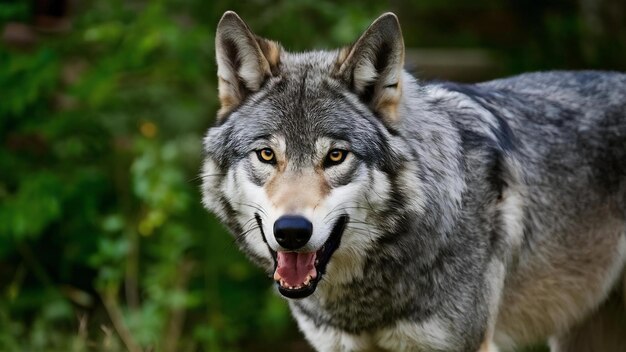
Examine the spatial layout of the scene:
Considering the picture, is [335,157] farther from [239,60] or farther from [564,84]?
[564,84]

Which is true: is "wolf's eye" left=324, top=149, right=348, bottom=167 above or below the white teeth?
above

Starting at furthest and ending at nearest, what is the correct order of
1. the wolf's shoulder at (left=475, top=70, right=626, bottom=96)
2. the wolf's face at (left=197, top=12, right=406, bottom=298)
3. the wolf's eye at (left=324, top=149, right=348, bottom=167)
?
the wolf's shoulder at (left=475, top=70, right=626, bottom=96) → the wolf's eye at (left=324, top=149, right=348, bottom=167) → the wolf's face at (left=197, top=12, right=406, bottom=298)

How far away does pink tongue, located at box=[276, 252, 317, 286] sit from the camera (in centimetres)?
403

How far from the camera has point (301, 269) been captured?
4035 mm

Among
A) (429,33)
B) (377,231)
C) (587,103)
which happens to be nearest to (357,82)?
(377,231)

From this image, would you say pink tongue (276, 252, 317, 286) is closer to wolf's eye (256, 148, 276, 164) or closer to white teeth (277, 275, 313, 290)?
white teeth (277, 275, 313, 290)

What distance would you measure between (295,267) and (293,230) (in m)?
0.28

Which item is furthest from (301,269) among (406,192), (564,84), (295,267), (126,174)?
(126,174)

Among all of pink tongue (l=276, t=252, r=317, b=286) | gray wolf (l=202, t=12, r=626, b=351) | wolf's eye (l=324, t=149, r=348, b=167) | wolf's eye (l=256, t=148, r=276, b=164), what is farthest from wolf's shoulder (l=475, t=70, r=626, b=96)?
pink tongue (l=276, t=252, r=317, b=286)

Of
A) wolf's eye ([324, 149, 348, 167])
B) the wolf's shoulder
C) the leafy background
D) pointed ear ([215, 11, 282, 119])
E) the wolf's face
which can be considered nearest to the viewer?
the wolf's face

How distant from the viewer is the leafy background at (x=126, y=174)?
731 centimetres

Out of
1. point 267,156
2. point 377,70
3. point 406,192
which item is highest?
point 377,70

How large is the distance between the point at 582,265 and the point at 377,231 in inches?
→ 54.1

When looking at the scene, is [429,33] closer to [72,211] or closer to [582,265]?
[72,211]
